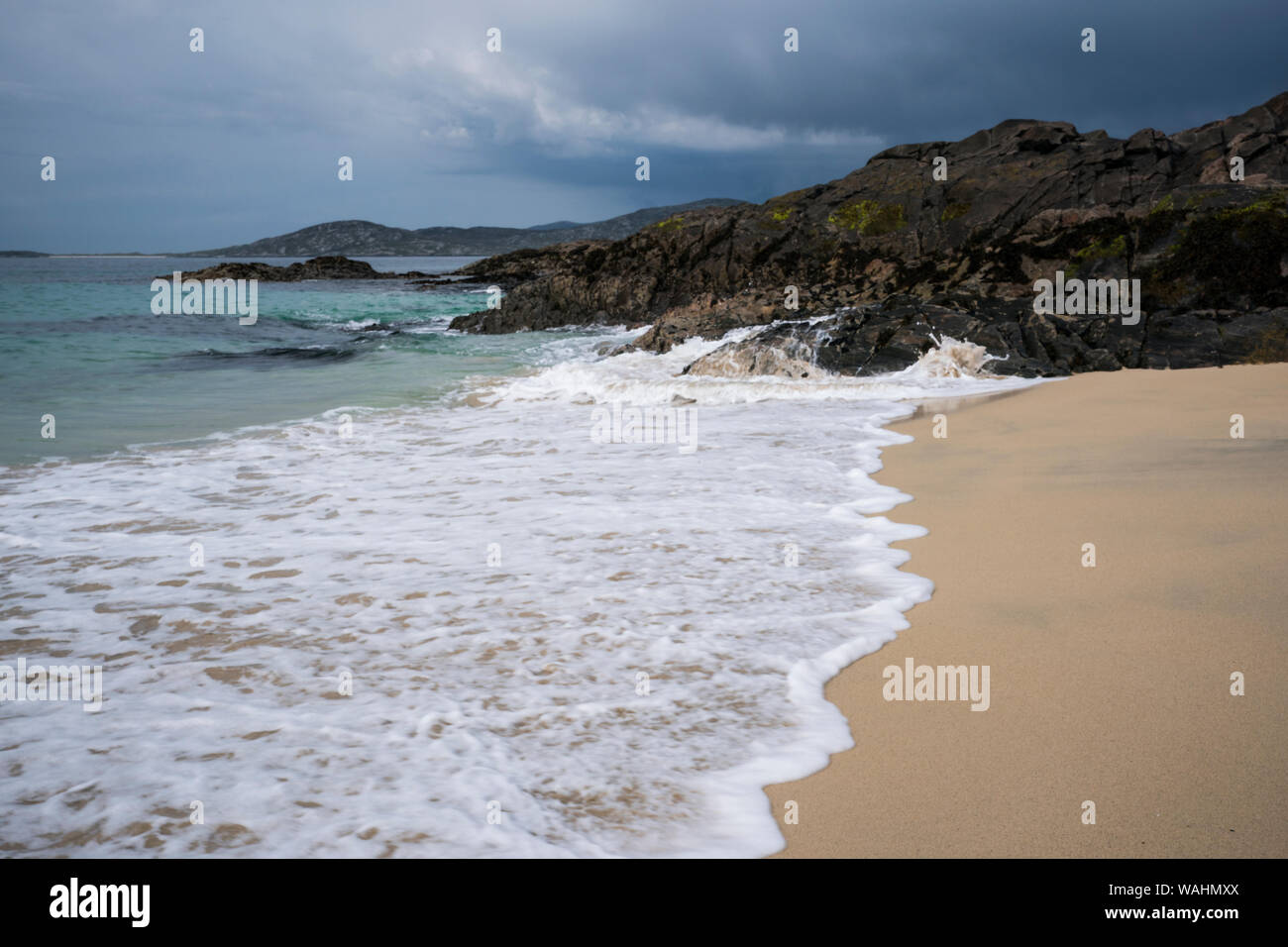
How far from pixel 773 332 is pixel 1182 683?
33.2 feet

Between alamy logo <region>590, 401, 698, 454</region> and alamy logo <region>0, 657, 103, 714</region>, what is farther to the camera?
alamy logo <region>590, 401, 698, 454</region>

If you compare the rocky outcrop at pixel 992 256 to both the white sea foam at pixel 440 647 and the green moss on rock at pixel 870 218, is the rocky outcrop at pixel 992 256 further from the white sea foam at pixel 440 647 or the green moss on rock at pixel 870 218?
the white sea foam at pixel 440 647

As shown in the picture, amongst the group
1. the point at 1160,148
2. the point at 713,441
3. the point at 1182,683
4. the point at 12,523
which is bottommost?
the point at 1182,683

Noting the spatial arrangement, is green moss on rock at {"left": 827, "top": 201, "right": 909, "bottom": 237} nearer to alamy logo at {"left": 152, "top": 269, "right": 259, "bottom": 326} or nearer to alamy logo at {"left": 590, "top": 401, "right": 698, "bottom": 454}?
alamy logo at {"left": 590, "top": 401, "right": 698, "bottom": 454}

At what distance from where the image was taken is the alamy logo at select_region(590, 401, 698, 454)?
7.58 metres

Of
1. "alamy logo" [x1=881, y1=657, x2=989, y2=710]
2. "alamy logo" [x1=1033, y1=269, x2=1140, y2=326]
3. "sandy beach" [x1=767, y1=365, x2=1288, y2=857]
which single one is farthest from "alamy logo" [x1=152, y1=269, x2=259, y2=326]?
"alamy logo" [x1=881, y1=657, x2=989, y2=710]

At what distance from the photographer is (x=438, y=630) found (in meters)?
3.38

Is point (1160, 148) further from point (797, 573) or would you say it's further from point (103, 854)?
point (103, 854)

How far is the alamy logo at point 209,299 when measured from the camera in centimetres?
3309

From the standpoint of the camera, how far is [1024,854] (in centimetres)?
197

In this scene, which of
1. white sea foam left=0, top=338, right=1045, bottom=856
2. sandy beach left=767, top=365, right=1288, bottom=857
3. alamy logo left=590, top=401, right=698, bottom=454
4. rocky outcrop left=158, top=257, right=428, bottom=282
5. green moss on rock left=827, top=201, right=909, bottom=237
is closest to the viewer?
sandy beach left=767, top=365, right=1288, bottom=857

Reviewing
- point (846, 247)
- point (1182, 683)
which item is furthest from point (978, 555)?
point (846, 247)
